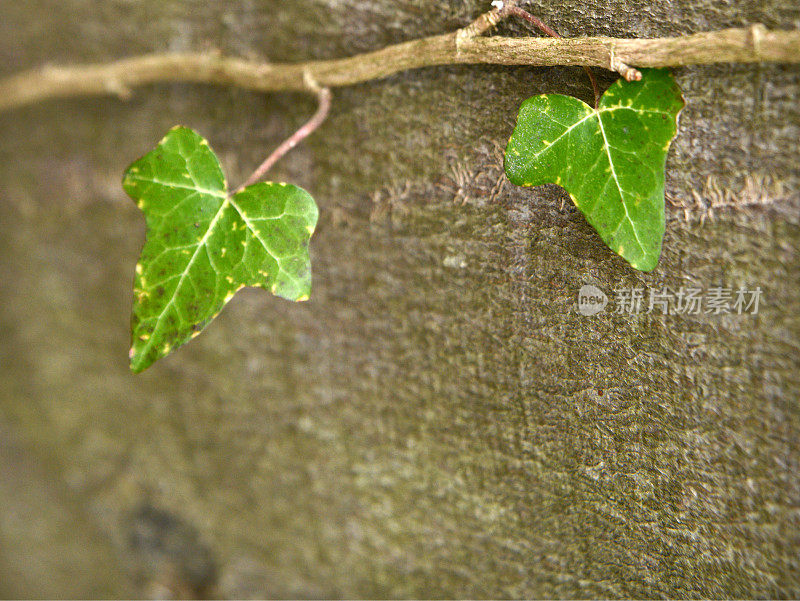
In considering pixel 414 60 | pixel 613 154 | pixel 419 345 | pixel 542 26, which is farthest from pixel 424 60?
pixel 419 345

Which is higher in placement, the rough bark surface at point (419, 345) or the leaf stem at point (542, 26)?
the leaf stem at point (542, 26)

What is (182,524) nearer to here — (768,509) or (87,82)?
(87,82)

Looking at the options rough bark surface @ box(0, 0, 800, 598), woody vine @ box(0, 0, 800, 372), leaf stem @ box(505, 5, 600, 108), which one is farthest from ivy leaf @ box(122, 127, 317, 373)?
leaf stem @ box(505, 5, 600, 108)

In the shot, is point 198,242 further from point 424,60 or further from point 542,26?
point 542,26

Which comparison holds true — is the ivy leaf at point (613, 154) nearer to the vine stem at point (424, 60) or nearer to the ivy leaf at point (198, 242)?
the vine stem at point (424, 60)

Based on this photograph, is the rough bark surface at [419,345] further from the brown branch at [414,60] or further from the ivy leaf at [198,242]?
the ivy leaf at [198,242]

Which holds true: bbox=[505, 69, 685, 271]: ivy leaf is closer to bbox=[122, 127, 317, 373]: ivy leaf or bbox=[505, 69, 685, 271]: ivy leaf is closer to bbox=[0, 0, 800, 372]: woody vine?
bbox=[0, 0, 800, 372]: woody vine

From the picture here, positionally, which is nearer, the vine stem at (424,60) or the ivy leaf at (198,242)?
the vine stem at (424,60)

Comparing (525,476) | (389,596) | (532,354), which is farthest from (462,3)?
(389,596)

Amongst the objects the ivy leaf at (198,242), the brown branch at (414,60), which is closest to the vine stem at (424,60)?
the brown branch at (414,60)
